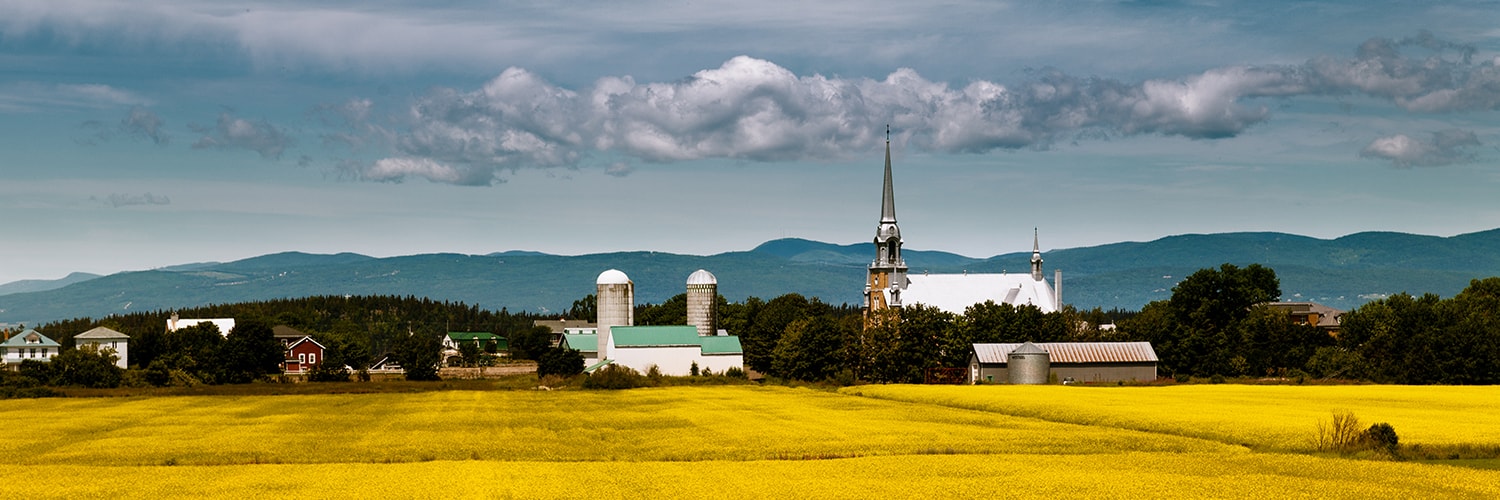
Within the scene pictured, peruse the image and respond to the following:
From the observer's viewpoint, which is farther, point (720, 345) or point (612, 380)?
point (720, 345)

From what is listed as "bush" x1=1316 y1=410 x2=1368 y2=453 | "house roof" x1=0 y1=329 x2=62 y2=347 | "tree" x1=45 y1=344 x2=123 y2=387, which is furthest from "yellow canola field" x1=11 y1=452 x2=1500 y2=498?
"house roof" x1=0 y1=329 x2=62 y2=347

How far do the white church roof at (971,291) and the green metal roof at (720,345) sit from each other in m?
41.8

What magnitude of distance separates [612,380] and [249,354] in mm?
45105

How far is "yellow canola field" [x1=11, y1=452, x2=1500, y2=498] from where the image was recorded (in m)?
37.9

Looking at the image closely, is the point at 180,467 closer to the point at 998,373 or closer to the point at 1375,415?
the point at 1375,415

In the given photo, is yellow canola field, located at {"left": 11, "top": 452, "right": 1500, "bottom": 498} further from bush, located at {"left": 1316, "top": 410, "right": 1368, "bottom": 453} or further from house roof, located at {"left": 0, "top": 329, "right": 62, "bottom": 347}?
house roof, located at {"left": 0, "top": 329, "right": 62, "bottom": 347}

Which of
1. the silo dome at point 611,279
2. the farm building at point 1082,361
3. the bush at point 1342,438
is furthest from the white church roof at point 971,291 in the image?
the bush at point 1342,438

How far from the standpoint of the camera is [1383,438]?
4844 cm

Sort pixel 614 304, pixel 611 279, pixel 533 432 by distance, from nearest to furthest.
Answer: pixel 533 432 < pixel 614 304 < pixel 611 279

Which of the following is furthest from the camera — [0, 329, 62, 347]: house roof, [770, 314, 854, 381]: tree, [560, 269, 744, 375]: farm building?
[0, 329, 62, 347]: house roof

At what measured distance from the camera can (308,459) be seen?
49.5 meters

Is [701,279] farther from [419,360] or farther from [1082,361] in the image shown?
[1082,361]

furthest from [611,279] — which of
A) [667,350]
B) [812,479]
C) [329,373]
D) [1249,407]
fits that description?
[812,479]

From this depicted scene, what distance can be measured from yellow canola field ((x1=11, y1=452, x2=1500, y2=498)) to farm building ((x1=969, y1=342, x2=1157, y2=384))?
240 feet
